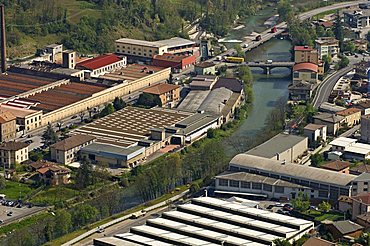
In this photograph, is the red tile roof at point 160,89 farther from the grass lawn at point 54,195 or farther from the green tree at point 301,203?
the green tree at point 301,203

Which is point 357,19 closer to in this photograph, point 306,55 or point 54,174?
point 306,55

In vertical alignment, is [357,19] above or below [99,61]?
above

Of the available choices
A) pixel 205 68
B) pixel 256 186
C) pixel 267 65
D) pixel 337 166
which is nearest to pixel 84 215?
pixel 256 186

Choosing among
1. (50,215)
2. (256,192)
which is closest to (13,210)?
(50,215)

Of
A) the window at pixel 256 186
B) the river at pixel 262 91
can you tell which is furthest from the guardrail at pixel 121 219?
the river at pixel 262 91

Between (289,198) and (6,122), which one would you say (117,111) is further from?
(289,198)
